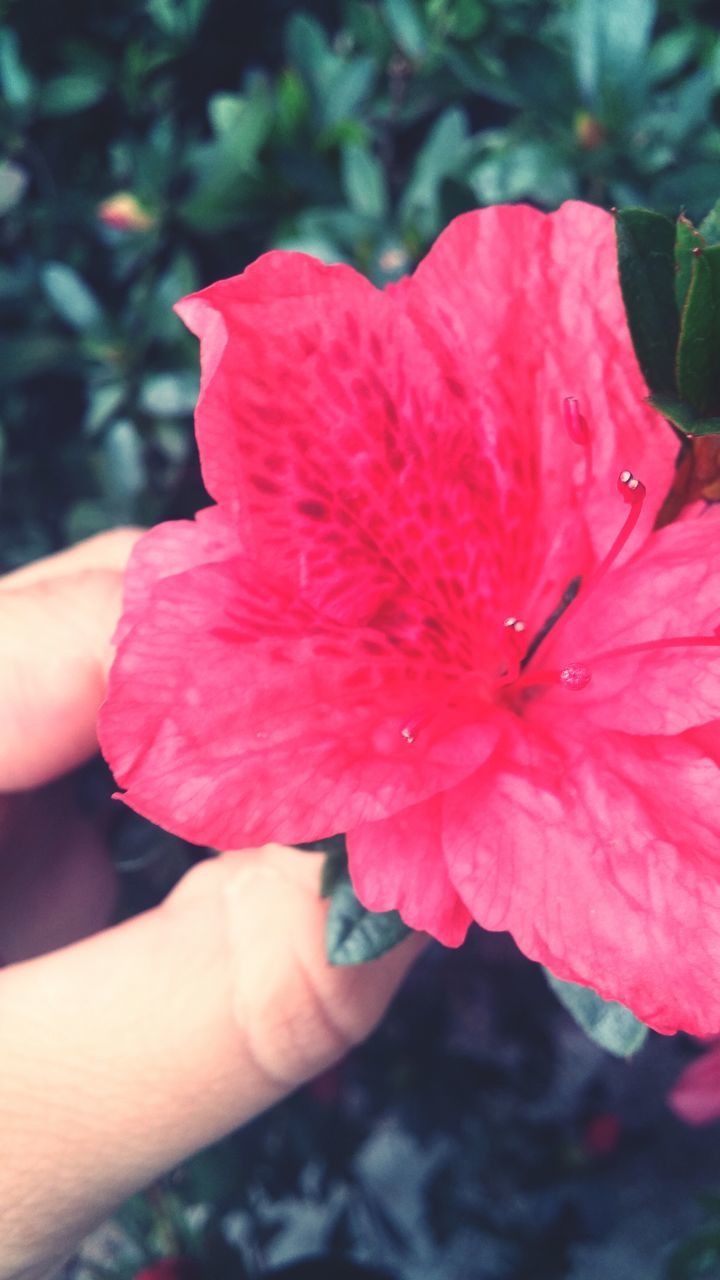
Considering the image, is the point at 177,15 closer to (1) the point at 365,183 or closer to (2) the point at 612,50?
(1) the point at 365,183

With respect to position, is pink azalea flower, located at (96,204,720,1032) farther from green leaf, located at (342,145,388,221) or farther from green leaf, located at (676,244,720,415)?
green leaf, located at (342,145,388,221)

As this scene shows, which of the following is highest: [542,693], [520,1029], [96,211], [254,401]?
[96,211]

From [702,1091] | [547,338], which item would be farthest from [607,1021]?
[702,1091]

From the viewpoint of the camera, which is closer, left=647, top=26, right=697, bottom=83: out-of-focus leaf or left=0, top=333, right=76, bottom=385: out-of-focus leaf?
left=647, top=26, right=697, bottom=83: out-of-focus leaf

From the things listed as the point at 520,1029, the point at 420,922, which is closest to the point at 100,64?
the point at 420,922

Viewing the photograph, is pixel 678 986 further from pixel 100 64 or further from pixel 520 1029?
pixel 100 64

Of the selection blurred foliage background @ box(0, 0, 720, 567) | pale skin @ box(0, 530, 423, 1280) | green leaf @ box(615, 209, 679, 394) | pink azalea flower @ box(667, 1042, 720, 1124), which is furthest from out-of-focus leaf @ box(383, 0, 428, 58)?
pink azalea flower @ box(667, 1042, 720, 1124)
